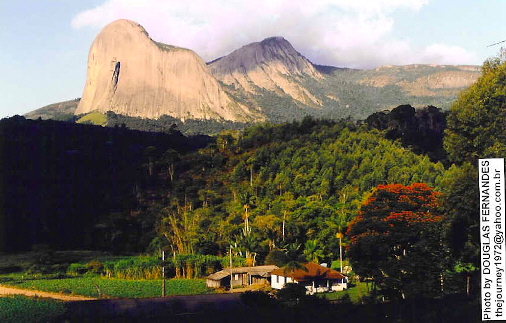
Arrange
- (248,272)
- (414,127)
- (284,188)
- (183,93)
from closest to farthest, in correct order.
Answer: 1. (248,272)
2. (284,188)
3. (414,127)
4. (183,93)

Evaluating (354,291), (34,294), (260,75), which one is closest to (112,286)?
(34,294)

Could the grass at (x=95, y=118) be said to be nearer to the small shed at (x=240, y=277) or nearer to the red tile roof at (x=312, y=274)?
the small shed at (x=240, y=277)

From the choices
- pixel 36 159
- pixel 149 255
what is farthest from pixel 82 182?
pixel 149 255

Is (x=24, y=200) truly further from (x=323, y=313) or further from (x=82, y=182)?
(x=323, y=313)

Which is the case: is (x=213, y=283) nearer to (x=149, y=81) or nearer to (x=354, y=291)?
(x=354, y=291)

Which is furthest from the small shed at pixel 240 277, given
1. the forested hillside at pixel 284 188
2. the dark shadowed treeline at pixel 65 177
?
the dark shadowed treeline at pixel 65 177

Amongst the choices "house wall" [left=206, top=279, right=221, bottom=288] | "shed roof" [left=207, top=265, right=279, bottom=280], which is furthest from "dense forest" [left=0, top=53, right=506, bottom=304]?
"house wall" [left=206, top=279, right=221, bottom=288]

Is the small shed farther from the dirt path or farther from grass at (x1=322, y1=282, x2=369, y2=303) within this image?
the dirt path
